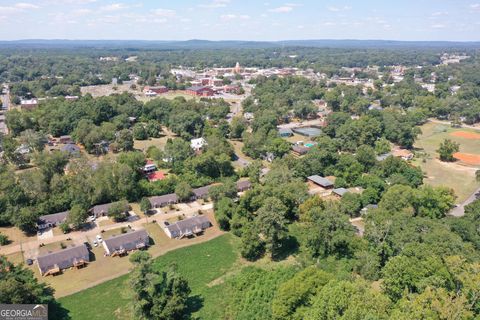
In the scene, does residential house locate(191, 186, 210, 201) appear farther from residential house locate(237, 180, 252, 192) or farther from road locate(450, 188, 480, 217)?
road locate(450, 188, 480, 217)

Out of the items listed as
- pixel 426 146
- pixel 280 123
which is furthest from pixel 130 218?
pixel 426 146

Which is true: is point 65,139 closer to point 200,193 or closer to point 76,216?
point 76,216

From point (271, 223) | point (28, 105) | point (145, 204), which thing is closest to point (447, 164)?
point (271, 223)

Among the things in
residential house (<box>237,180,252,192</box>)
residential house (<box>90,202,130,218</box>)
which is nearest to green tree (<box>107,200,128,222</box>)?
residential house (<box>90,202,130,218</box>)

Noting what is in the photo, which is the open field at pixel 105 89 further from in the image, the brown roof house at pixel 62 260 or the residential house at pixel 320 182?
the brown roof house at pixel 62 260

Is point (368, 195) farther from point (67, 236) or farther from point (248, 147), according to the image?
point (67, 236)

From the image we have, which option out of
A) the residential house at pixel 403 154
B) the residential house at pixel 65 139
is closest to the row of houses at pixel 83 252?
the residential house at pixel 65 139
